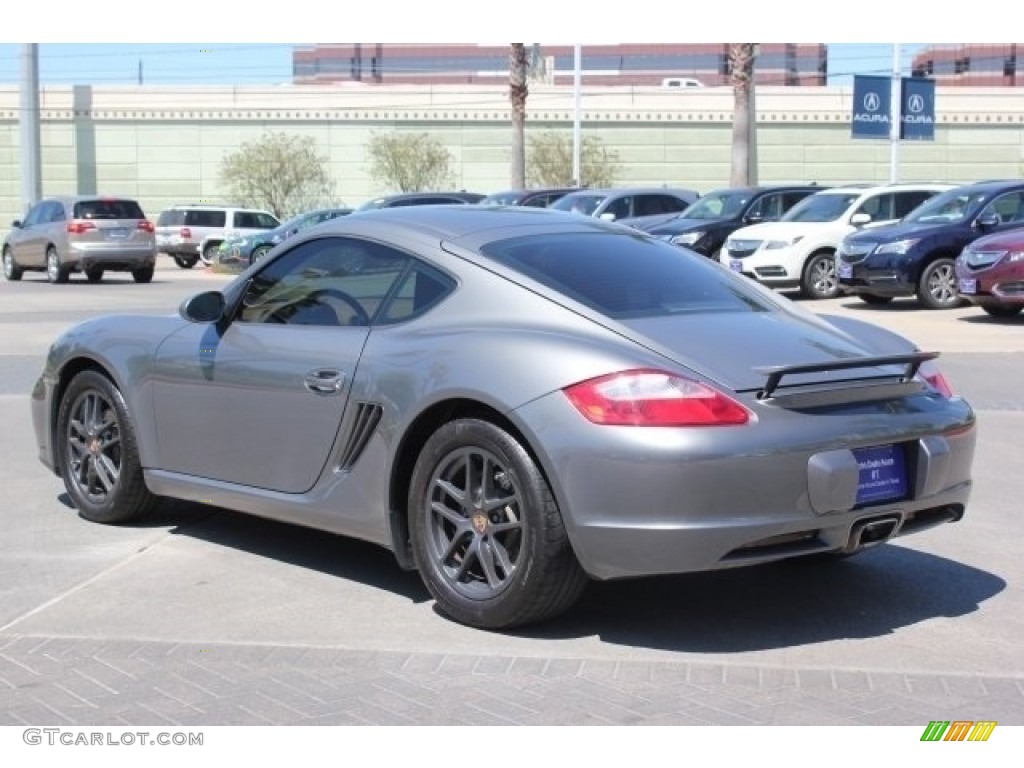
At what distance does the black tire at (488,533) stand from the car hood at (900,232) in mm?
16303

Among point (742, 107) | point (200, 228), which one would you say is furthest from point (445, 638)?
point (200, 228)

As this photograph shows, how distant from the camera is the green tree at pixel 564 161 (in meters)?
55.1

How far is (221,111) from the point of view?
56031 millimetres

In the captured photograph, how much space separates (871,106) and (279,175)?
1049 inches

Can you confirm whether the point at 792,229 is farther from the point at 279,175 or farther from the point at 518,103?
the point at 279,175

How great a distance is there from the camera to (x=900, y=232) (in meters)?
21.2

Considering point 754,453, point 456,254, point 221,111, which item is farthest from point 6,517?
point 221,111

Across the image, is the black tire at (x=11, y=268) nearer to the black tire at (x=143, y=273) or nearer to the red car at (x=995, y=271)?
the black tire at (x=143, y=273)

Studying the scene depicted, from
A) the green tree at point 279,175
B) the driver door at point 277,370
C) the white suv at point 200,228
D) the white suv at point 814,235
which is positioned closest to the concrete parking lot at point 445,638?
the driver door at point 277,370

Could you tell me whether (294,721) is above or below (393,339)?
below

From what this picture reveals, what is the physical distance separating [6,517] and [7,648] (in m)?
2.44

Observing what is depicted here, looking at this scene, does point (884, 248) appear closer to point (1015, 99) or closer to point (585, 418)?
point (585, 418)

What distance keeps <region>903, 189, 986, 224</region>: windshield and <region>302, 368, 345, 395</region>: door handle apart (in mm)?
16288

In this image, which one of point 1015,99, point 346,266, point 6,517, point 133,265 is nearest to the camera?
point 346,266
